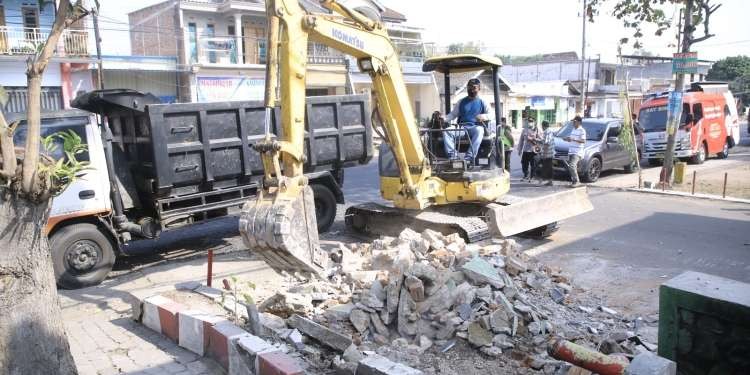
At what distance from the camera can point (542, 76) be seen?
52.2 metres

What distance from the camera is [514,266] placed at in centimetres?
627

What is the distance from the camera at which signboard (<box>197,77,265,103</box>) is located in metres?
27.1

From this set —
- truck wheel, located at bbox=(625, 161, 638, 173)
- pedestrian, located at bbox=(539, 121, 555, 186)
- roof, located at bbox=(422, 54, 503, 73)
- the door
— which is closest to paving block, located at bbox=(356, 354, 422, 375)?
roof, located at bbox=(422, 54, 503, 73)

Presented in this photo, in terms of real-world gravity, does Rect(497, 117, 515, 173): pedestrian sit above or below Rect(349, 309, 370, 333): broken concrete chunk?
above

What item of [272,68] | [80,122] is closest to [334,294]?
[272,68]

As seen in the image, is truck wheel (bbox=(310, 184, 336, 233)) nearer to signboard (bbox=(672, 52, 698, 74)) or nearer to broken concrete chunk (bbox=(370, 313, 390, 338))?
broken concrete chunk (bbox=(370, 313, 390, 338))

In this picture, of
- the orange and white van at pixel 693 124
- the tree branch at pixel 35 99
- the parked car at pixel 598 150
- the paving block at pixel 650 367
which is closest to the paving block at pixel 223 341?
the tree branch at pixel 35 99

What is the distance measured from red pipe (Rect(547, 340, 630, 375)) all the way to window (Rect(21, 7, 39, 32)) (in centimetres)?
2593

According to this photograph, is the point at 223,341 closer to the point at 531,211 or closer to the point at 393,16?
the point at 531,211

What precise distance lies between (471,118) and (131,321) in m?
5.56

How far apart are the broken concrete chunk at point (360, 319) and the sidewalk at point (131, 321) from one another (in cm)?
126

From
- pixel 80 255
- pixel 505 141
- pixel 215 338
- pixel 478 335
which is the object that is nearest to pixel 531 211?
pixel 478 335

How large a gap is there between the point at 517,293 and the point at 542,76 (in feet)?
165

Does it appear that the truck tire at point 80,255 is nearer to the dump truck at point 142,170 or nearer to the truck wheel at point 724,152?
the dump truck at point 142,170
